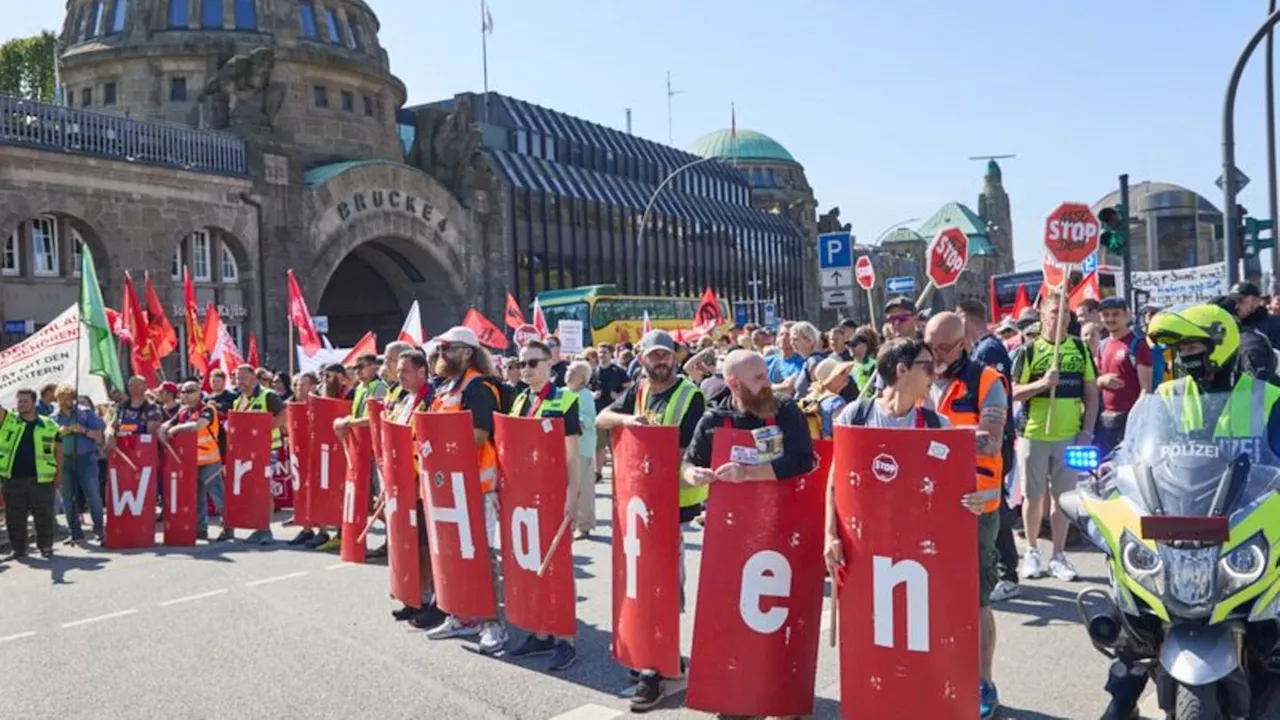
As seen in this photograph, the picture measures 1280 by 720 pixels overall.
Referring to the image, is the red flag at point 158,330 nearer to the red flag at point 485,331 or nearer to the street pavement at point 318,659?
the red flag at point 485,331

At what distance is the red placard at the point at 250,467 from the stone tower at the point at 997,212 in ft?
471

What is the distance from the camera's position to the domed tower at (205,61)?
125 ft

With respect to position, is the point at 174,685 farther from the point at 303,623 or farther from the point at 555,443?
the point at 555,443

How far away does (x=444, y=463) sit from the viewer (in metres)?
7.28

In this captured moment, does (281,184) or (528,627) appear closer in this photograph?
(528,627)

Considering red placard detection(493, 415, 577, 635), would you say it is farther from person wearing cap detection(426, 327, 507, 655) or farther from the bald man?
the bald man

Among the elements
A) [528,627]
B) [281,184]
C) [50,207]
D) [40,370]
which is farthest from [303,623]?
[281,184]

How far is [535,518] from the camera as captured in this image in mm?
6676

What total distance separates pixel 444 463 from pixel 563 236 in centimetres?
5029

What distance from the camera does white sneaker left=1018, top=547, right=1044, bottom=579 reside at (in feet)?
27.5

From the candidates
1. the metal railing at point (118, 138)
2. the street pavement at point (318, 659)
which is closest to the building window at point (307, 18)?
the metal railing at point (118, 138)

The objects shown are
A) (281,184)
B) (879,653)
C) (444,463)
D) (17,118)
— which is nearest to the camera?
(879,653)

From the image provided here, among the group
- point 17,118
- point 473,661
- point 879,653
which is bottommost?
point 473,661

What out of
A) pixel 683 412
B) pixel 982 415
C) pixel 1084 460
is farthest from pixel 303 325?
pixel 1084 460
